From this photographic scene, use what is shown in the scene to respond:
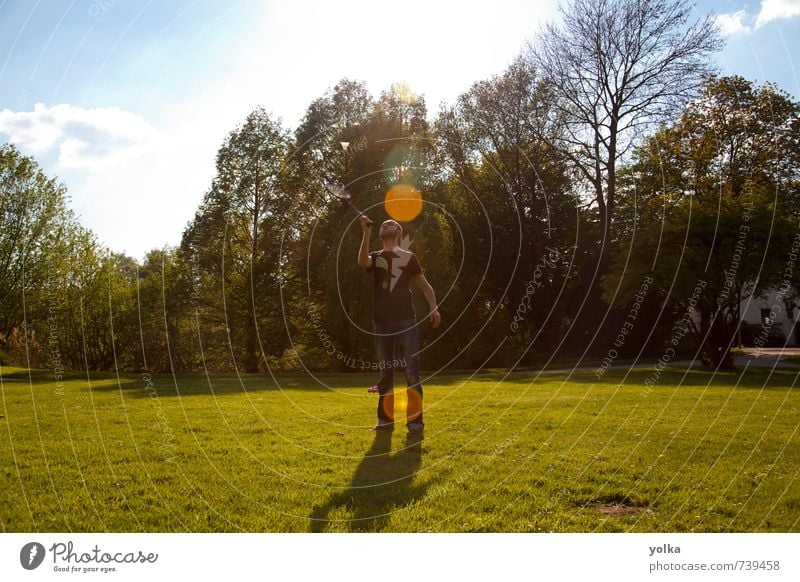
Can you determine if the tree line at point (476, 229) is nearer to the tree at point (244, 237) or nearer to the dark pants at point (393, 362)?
the tree at point (244, 237)

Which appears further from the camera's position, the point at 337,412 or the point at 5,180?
the point at 5,180

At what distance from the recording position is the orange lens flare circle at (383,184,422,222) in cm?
3438

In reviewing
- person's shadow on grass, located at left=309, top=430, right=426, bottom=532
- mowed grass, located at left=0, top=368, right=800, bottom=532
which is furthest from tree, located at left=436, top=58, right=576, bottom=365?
person's shadow on grass, located at left=309, top=430, right=426, bottom=532

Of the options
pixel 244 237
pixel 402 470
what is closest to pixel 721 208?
pixel 402 470

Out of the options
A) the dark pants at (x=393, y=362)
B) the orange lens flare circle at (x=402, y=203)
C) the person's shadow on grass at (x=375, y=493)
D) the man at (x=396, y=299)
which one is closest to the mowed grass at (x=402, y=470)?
the person's shadow on grass at (x=375, y=493)

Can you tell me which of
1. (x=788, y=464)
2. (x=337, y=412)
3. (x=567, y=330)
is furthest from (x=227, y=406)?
(x=567, y=330)

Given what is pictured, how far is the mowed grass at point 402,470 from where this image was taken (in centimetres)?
532

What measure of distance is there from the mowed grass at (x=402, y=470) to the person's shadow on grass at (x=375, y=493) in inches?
0.9

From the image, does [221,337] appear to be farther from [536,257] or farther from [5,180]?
[536,257]

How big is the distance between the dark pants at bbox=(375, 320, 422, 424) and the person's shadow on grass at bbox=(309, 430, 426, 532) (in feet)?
4.46

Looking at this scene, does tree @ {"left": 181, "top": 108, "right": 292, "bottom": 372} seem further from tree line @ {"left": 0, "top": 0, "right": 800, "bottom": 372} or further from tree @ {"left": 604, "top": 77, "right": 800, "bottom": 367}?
tree @ {"left": 604, "top": 77, "right": 800, "bottom": 367}

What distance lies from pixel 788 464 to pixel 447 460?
3.97 metres

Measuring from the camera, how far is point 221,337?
123ft

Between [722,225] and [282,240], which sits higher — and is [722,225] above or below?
below
